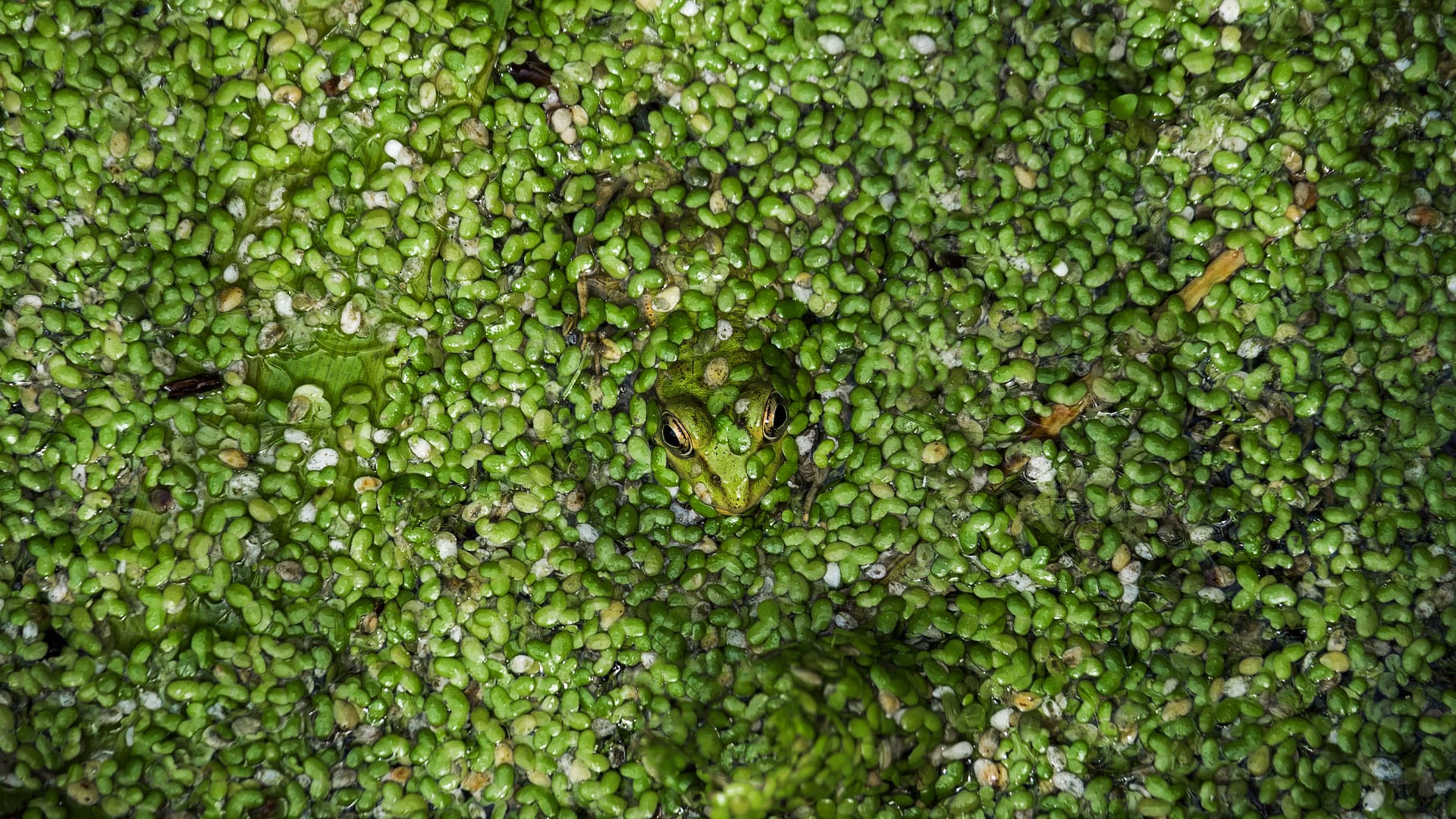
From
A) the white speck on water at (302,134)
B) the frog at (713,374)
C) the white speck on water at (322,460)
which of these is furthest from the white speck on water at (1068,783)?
the white speck on water at (302,134)

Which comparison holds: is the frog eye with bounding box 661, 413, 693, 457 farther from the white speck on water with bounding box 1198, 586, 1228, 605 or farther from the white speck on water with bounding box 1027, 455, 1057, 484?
the white speck on water with bounding box 1198, 586, 1228, 605

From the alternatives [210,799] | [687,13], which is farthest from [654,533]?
[687,13]

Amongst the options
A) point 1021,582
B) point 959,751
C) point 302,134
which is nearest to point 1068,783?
point 959,751

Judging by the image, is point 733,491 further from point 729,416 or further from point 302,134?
point 302,134

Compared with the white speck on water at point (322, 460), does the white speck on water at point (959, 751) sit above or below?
below

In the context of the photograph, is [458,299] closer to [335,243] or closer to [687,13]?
[335,243]

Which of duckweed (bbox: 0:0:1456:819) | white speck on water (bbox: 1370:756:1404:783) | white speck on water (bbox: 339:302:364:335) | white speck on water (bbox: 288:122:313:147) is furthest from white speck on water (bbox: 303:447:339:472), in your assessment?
white speck on water (bbox: 1370:756:1404:783)

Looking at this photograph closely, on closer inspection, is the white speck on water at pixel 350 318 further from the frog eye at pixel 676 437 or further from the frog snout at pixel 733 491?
the frog snout at pixel 733 491
